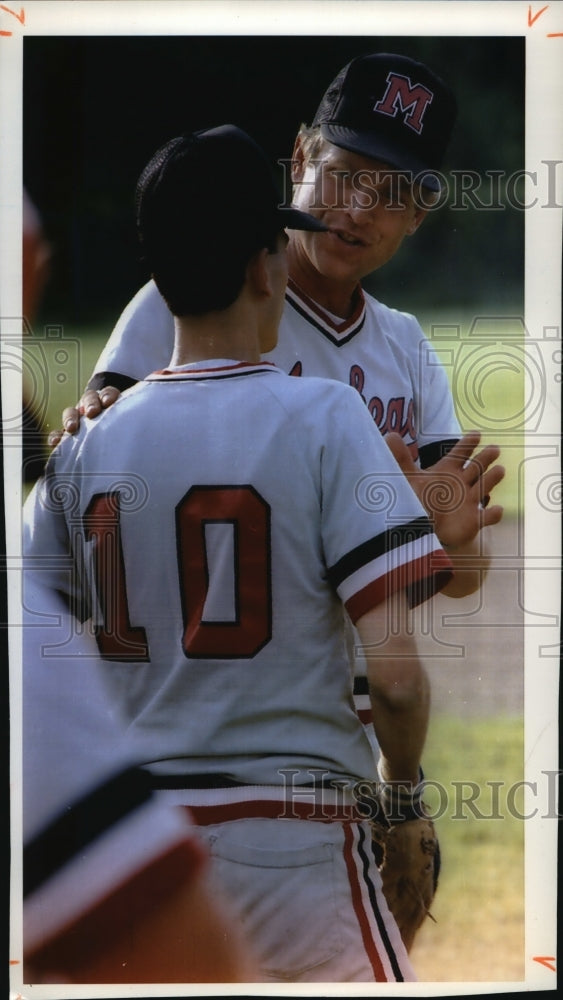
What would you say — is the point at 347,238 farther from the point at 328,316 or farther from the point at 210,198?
the point at 210,198

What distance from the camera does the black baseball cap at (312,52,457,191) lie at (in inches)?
78.5

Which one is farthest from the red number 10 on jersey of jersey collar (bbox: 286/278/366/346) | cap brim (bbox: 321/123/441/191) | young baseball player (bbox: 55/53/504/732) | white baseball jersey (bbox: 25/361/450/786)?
cap brim (bbox: 321/123/441/191)

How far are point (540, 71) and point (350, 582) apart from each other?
40.0 inches

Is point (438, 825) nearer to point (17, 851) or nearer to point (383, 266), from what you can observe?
point (17, 851)

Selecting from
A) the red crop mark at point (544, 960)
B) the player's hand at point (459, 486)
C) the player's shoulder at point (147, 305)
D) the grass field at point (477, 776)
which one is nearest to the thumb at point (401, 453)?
the player's hand at point (459, 486)

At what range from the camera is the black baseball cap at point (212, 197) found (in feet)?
5.86

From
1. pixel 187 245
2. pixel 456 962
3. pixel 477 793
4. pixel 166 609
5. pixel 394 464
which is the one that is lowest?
pixel 456 962

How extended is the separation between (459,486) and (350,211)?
54cm

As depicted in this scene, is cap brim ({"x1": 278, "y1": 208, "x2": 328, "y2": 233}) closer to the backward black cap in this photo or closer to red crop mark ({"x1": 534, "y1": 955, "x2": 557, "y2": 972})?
the backward black cap

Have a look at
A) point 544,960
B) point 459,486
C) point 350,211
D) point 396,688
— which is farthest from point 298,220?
point 544,960

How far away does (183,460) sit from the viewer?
1.84 meters

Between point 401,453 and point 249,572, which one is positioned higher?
point 401,453

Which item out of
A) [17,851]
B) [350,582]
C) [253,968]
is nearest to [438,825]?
[253,968]

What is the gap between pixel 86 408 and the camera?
191 centimetres
